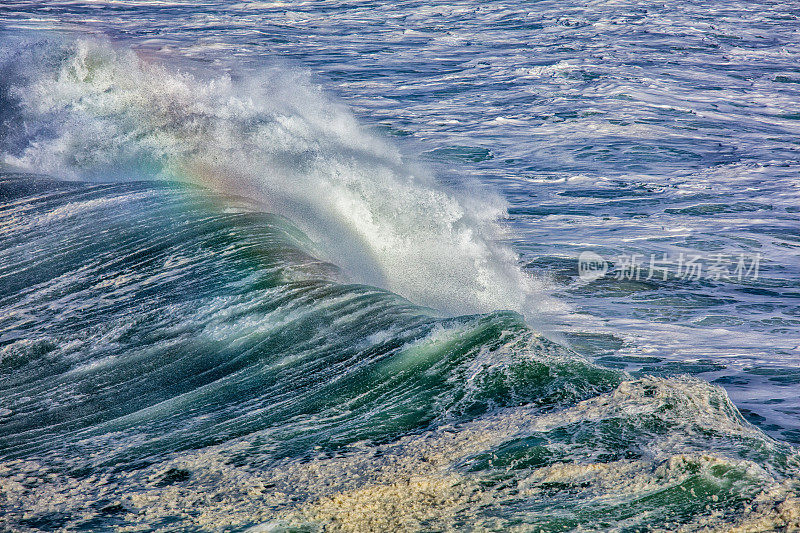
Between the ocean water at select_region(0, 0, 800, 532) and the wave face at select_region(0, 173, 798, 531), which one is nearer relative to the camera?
the wave face at select_region(0, 173, 798, 531)

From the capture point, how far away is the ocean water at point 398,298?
377cm

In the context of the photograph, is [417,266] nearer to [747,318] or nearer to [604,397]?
[747,318]

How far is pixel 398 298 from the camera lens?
665 cm

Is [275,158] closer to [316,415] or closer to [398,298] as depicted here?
[398,298]

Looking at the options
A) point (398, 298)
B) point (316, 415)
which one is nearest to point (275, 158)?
point (398, 298)

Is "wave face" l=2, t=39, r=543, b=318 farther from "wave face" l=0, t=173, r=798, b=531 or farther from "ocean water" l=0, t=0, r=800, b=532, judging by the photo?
"wave face" l=0, t=173, r=798, b=531

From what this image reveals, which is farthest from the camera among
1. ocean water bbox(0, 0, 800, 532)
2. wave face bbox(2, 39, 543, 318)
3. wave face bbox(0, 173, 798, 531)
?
wave face bbox(2, 39, 543, 318)

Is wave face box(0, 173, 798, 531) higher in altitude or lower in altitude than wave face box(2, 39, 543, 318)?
lower

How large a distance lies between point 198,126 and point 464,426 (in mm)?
8081

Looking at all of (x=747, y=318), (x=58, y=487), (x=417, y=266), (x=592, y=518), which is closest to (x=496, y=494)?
(x=592, y=518)

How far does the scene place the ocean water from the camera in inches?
148

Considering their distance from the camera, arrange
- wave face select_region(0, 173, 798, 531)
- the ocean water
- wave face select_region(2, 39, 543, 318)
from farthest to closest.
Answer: wave face select_region(2, 39, 543, 318), the ocean water, wave face select_region(0, 173, 798, 531)

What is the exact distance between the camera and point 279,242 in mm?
7855

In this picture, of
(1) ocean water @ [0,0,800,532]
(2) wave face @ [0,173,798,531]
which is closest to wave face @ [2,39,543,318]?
(1) ocean water @ [0,0,800,532]
